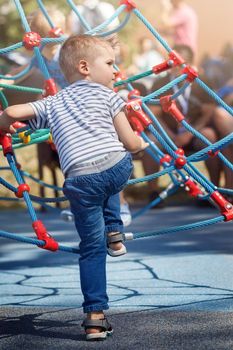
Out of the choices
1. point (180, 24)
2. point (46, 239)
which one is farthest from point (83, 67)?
point (180, 24)

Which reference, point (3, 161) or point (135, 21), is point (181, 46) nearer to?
point (3, 161)

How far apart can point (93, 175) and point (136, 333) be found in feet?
1.75

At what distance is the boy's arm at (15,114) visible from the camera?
3107 mm

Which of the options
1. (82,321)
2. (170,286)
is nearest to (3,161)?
(170,286)

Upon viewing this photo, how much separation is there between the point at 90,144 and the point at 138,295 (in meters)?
0.97

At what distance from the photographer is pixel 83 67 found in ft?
10.6

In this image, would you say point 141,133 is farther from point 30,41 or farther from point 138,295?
point 138,295

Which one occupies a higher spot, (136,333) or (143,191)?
(136,333)

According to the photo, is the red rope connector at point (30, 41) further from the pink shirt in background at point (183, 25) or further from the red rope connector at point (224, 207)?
the pink shirt in background at point (183, 25)

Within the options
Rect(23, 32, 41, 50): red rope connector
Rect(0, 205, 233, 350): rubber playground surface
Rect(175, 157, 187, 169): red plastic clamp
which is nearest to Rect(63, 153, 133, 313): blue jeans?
Rect(0, 205, 233, 350): rubber playground surface

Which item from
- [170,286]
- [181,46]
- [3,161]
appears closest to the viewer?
[170,286]

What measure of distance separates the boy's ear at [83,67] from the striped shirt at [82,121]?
0.11 feet

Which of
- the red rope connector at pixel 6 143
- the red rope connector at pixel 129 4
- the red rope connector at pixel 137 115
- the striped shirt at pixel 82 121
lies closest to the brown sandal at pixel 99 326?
the striped shirt at pixel 82 121

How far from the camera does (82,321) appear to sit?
134 inches
